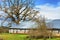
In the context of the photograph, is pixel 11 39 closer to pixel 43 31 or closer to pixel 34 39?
pixel 34 39

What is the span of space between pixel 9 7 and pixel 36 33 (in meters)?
7.53

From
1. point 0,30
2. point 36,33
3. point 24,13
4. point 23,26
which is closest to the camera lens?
point 36,33

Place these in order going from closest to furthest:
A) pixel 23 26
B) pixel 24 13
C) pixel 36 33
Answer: pixel 36 33
pixel 23 26
pixel 24 13

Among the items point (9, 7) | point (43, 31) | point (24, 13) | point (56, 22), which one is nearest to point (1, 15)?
point (9, 7)

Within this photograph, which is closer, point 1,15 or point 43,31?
point 43,31

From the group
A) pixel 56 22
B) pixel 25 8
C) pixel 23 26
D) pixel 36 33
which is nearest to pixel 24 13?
pixel 25 8

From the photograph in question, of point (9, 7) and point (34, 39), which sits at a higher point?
point (9, 7)

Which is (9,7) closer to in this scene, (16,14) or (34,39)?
(16,14)

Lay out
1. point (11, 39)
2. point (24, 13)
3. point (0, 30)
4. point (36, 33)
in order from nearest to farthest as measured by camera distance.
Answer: point (11, 39), point (36, 33), point (0, 30), point (24, 13)

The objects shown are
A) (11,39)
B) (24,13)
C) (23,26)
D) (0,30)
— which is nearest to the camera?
(11,39)

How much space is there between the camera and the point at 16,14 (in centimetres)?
2217

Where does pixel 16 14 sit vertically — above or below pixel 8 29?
above

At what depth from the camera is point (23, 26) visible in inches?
823

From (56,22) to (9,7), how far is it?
592 centimetres
